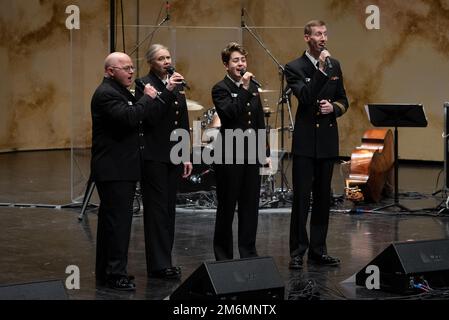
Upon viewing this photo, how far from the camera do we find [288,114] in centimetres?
1115

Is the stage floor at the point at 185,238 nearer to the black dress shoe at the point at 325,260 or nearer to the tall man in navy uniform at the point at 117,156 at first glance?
the black dress shoe at the point at 325,260

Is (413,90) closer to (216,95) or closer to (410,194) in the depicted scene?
(410,194)

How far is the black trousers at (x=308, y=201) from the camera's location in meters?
7.64

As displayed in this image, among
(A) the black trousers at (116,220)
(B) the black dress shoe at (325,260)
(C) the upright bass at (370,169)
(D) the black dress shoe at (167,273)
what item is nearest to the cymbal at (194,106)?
(C) the upright bass at (370,169)

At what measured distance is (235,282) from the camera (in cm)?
573

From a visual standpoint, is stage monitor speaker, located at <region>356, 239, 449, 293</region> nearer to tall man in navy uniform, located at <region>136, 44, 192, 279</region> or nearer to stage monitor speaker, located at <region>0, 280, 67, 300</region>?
tall man in navy uniform, located at <region>136, 44, 192, 279</region>

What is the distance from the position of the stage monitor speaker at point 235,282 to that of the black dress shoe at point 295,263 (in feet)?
5.12

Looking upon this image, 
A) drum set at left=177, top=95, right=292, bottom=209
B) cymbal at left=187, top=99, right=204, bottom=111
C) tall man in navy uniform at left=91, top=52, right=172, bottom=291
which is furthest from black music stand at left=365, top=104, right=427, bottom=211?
tall man in navy uniform at left=91, top=52, right=172, bottom=291

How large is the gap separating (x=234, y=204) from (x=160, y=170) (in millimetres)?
635

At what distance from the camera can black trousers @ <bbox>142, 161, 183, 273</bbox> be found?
282 inches

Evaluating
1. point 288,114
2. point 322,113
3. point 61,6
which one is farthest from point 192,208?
point 61,6

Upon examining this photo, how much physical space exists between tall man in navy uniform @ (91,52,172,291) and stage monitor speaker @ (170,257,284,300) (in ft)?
3.29

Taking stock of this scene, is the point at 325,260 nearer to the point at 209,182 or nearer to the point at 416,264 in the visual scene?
the point at 416,264
